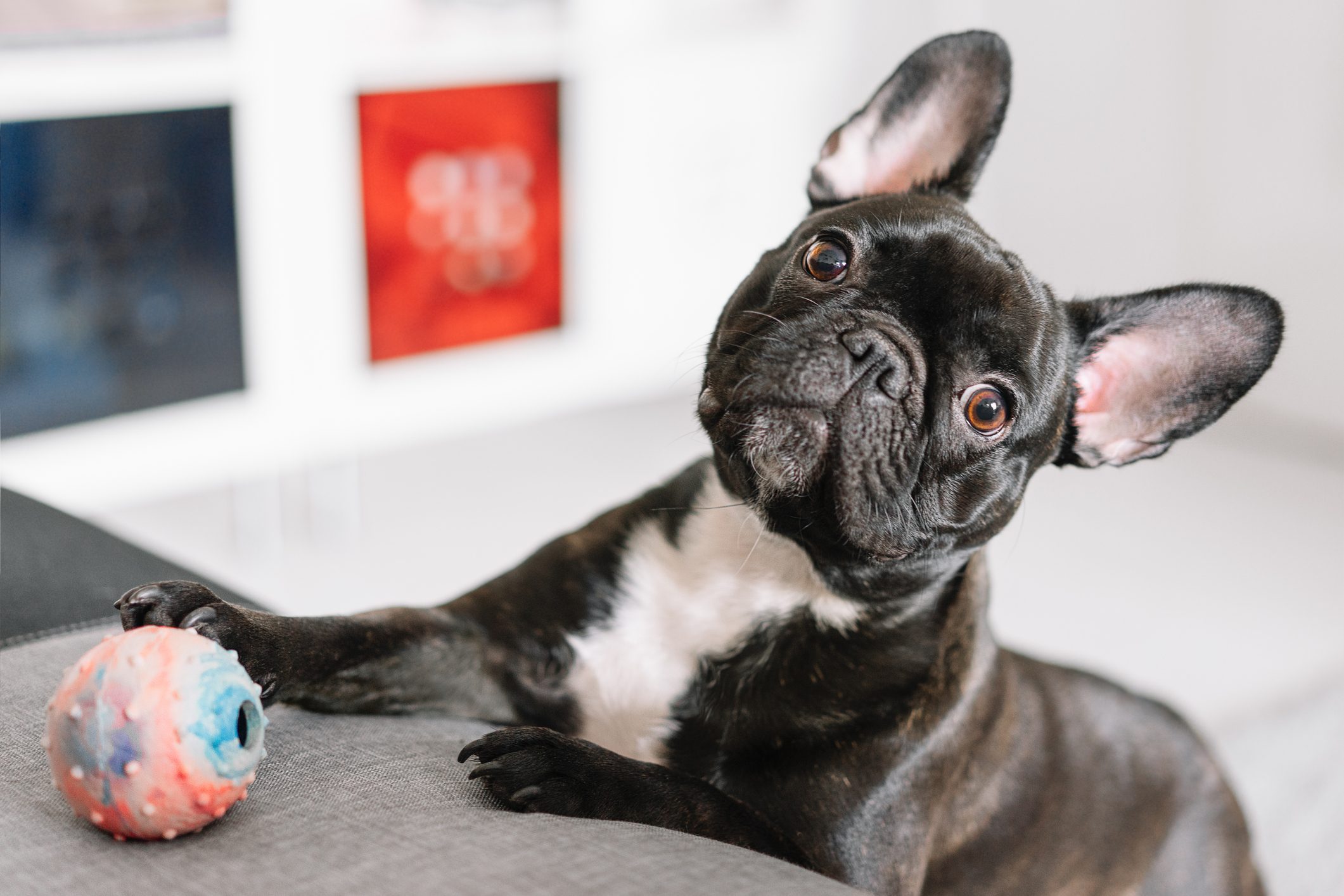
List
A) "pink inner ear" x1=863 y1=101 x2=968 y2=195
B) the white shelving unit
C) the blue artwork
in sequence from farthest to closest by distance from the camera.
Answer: the white shelving unit < the blue artwork < "pink inner ear" x1=863 y1=101 x2=968 y2=195

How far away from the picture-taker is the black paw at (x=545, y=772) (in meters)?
1.19

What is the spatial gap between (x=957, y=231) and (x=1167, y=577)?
3169mm

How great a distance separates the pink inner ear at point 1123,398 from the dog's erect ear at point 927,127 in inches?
12.8

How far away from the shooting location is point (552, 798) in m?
1.21

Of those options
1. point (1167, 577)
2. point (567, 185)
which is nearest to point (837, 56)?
point (567, 185)

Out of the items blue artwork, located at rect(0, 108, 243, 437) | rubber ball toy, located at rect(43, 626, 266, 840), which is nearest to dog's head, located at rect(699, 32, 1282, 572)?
rubber ball toy, located at rect(43, 626, 266, 840)

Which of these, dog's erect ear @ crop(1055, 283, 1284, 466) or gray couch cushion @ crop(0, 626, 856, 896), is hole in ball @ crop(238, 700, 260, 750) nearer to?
gray couch cushion @ crop(0, 626, 856, 896)

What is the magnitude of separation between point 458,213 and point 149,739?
3933 millimetres

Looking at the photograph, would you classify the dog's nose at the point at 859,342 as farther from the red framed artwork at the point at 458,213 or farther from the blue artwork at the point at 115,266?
the red framed artwork at the point at 458,213

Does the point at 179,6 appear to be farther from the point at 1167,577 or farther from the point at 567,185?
the point at 1167,577

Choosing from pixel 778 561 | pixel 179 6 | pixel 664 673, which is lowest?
pixel 664 673

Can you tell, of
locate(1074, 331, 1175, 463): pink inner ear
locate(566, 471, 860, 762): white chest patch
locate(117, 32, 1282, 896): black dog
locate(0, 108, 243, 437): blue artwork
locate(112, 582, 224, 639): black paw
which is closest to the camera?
locate(112, 582, 224, 639): black paw

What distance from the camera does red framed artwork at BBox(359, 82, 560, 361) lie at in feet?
14.9

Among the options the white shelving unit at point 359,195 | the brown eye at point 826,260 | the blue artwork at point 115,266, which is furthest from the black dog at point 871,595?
the blue artwork at point 115,266
